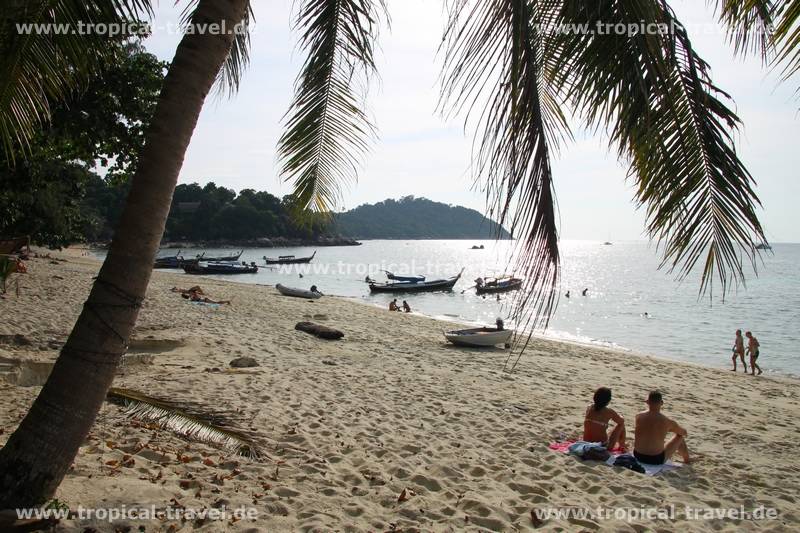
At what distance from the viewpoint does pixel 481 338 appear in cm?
1525

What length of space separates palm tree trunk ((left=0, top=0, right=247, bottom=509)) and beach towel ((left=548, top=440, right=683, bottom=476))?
17.1 feet

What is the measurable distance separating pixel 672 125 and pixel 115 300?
292 centimetres

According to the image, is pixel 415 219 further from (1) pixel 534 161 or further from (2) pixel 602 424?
(1) pixel 534 161

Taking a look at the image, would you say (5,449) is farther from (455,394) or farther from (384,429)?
(455,394)

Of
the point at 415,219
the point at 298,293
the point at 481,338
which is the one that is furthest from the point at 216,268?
the point at 415,219

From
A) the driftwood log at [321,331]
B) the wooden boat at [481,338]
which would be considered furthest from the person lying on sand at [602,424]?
the wooden boat at [481,338]

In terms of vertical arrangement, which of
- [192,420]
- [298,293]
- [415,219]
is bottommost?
[298,293]

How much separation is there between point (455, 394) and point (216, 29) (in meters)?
7.18

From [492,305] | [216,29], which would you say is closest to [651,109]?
[216,29]

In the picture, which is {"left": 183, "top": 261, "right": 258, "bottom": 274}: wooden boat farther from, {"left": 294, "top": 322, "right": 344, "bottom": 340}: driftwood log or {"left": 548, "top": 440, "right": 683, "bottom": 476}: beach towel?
{"left": 548, "top": 440, "right": 683, "bottom": 476}: beach towel

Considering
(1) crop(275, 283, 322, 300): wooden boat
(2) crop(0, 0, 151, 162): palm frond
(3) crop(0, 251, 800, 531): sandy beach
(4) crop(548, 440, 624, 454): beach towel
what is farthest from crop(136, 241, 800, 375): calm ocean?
(2) crop(0, 0, 151, 162): palm frond

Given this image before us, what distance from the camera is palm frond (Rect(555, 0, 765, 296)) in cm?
240

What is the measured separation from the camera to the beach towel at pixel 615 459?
590 cm

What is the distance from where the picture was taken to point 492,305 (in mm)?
41844
